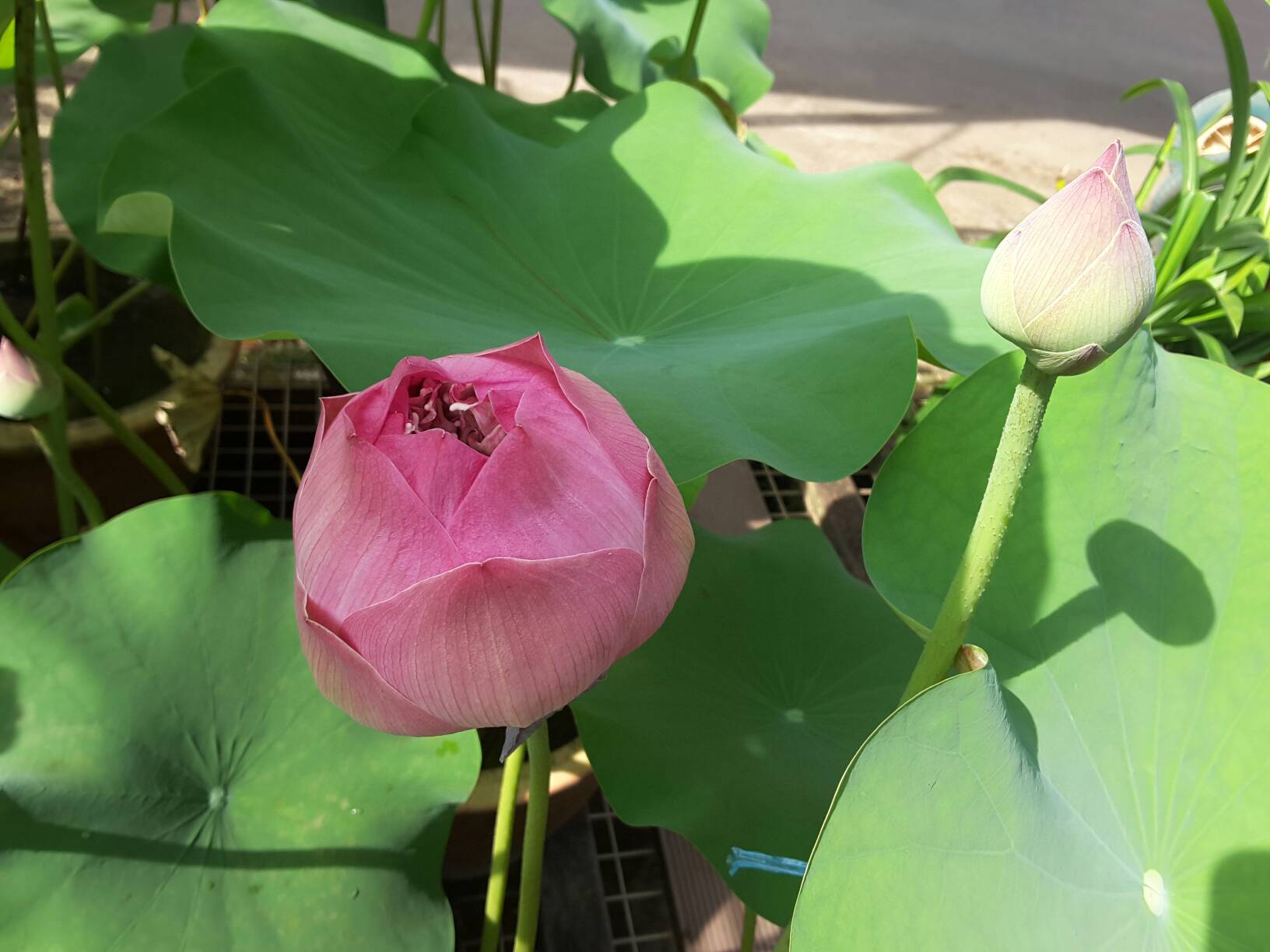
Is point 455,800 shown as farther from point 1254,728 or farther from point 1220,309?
point 1220,309

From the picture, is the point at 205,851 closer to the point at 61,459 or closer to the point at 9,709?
the point at 9,709

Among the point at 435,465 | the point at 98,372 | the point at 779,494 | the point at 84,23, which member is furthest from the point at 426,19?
the point at 435,465

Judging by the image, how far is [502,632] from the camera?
0.29 metres

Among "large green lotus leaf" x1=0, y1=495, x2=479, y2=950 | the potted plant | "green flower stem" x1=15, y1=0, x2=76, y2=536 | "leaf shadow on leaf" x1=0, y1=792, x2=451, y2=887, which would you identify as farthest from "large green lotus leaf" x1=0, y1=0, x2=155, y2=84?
"leaf shadow on leaf" x1=0, y1=792, x2=451, y2=887

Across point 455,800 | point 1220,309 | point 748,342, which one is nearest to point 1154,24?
point 1220,309

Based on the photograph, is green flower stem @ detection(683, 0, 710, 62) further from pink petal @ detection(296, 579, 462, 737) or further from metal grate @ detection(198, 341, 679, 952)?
pink petal @ detection(296, 579, 462, 737)

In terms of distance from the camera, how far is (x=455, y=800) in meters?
0.49

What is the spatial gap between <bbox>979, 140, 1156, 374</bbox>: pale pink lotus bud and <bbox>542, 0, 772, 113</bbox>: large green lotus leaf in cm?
73

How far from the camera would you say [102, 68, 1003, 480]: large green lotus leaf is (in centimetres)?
47

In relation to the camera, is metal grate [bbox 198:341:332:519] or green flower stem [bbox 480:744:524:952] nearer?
green flower stem [bbox 480:744:524:952]

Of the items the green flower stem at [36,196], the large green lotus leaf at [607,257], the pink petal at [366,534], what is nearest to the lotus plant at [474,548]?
the pink petal at [366,534]

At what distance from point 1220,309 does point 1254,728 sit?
0.93 meters

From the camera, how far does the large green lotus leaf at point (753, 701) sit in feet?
1.68

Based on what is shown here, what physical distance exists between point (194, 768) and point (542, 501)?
290 millimetres
